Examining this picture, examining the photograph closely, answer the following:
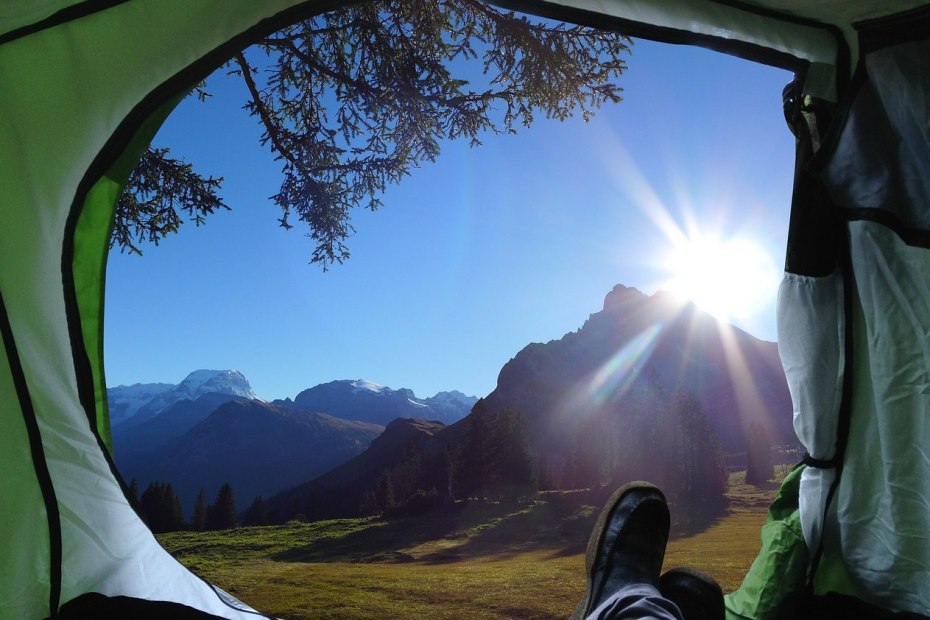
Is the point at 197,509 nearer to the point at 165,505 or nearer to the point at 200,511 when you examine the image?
the point at 200,511

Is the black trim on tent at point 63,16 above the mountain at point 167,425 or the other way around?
above

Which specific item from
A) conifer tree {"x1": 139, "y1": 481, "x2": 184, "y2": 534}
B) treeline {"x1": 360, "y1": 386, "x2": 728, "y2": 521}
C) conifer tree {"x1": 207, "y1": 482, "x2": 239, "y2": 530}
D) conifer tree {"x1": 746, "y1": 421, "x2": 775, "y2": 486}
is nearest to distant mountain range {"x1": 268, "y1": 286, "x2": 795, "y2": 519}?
conifer tree {"x1": 746, "y1": 421, "x2": 775, "y2": 486}

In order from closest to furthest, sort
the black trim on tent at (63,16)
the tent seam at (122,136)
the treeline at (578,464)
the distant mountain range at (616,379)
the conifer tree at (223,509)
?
the black trim on tent at (63,16), the tent seam at (122,136), the conifer tree at (223,509), the treeline at (578,464), the distant mountain range at (616,379)

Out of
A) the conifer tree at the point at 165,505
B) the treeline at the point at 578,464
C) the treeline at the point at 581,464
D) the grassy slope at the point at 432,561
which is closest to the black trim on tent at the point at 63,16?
the grassy slope at the point at 432,561

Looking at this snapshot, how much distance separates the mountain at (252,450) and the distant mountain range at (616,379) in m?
24.3

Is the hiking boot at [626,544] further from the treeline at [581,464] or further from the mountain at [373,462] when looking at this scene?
the mountain at [373,462]

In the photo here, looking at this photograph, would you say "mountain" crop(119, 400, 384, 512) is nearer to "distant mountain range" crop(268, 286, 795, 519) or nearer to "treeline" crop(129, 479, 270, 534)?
"distant mountain range" crop(268, 286, 795, 519)

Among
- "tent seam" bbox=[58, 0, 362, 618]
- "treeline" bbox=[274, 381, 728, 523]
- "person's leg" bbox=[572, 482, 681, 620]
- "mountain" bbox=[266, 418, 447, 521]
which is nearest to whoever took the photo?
"tent seam" bbox=[58, 0, 362, 618]

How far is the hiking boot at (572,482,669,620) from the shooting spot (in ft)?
4.68

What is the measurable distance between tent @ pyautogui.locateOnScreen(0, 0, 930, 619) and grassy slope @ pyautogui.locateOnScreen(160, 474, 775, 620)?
483mm

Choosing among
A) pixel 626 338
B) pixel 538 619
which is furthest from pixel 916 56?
pixel 626 338

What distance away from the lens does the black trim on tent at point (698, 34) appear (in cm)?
138

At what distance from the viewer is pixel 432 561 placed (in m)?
6.41

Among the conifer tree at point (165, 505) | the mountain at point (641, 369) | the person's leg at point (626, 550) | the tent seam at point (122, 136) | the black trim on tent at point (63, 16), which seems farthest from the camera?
the mountain at point (641, 369)
